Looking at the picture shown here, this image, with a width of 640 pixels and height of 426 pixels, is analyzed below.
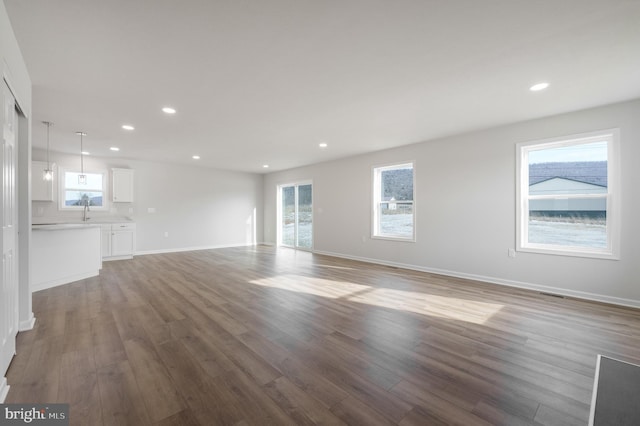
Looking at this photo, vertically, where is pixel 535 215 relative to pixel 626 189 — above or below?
below

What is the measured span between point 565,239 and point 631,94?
1930 mm

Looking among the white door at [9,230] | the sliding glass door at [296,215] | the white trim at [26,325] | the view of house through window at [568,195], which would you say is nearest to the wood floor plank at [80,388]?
the white door at [9,230]

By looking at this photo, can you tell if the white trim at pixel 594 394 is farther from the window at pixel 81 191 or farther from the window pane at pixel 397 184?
the window at pixel 81 191

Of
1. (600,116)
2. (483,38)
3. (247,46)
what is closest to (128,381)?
(247,46)

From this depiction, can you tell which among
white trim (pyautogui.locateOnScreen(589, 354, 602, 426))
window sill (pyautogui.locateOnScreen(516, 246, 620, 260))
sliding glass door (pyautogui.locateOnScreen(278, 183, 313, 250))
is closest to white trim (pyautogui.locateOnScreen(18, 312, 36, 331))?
white trim (pyautogui.locateOnScreen(589, 354, 602, 426))

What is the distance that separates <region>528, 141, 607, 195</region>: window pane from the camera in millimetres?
3724

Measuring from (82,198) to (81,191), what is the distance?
0.19m

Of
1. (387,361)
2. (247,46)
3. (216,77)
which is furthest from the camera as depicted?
(216,77)

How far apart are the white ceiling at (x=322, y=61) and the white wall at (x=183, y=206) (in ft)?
9.66

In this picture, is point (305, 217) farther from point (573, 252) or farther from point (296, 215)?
point (573, 252)

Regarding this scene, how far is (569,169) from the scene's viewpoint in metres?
3.95

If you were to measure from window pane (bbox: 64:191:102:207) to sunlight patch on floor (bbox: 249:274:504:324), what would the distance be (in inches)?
203

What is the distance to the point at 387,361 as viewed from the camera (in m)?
2.14

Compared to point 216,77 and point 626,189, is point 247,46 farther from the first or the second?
point 626,189
